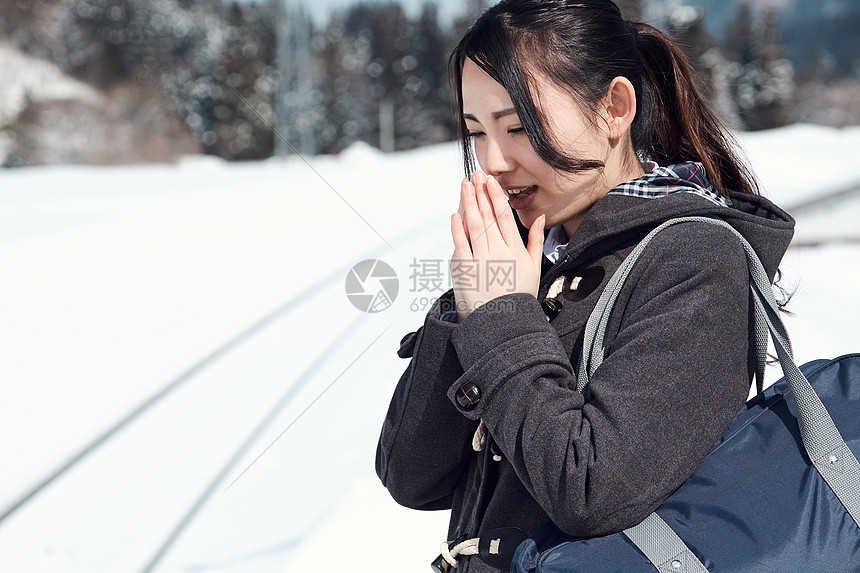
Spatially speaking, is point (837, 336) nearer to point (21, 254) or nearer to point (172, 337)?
point (172, 337)

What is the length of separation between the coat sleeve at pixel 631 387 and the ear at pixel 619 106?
0.24m

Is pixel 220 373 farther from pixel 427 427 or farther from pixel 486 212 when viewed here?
pixel 486 212

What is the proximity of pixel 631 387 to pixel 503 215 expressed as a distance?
28 centimetres

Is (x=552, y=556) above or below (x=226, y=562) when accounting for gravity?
above

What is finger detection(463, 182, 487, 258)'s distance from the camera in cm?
99

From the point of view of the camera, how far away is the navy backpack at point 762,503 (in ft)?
2.69

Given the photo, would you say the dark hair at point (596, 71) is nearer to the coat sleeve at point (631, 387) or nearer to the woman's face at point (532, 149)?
the woman's face at point (532, 149)

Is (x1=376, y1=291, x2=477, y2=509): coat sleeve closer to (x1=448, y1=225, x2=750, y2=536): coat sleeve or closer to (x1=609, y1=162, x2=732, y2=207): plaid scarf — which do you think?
(x1=448, y1=225, x2=750, y2=536): coat sleeve

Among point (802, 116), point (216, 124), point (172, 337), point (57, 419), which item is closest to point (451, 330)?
point (57, 419)

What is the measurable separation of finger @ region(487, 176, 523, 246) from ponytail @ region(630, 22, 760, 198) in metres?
0.30

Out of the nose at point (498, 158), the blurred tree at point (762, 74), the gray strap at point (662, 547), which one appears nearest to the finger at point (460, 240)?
the nose at point (498, 158)

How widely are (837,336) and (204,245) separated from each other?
11.3ft

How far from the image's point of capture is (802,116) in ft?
107

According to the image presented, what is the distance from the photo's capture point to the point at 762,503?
841 millimetres
